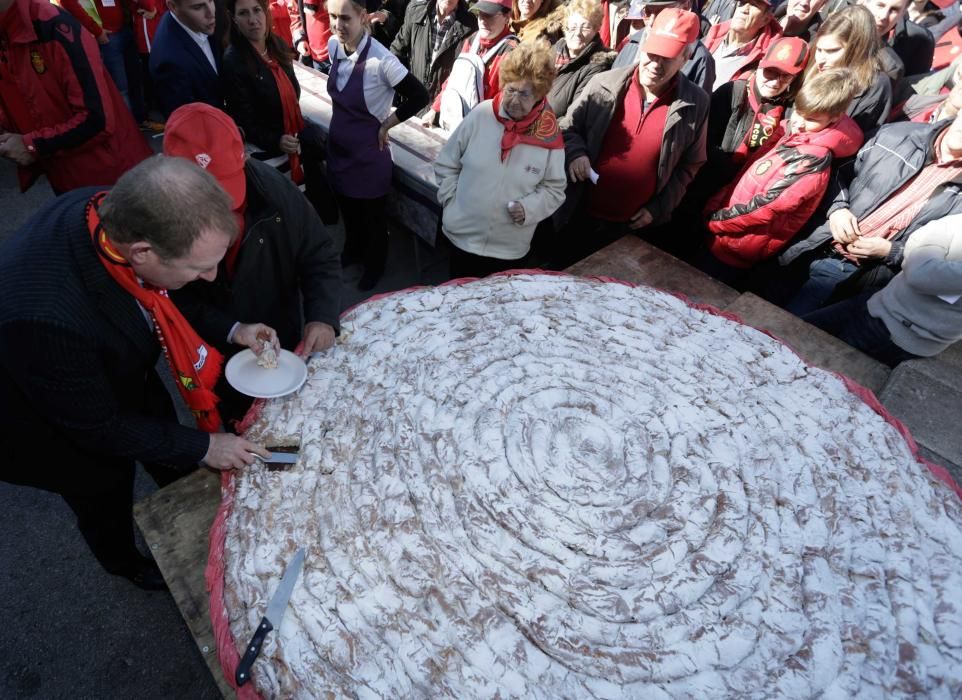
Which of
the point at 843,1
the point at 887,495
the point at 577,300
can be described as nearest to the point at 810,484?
the point at 887,495

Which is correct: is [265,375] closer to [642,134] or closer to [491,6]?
[642,134]

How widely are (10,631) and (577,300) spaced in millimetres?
2312

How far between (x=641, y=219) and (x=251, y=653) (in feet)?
8.03

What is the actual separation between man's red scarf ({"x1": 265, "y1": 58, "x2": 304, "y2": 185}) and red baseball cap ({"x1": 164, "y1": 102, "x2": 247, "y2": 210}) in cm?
145

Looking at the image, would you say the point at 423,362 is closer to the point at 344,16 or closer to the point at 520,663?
the point at 520,663

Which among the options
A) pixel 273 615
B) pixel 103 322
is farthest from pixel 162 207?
pixel 273 615

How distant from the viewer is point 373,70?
271cm

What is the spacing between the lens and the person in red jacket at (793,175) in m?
2.27

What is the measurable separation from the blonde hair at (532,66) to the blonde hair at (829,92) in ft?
3.57

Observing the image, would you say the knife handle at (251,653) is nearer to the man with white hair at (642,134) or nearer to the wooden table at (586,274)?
the wooden table at (586,274)

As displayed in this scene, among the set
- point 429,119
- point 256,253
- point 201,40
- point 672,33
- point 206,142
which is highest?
point 672,33

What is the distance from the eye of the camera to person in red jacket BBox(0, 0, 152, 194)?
2086 mm

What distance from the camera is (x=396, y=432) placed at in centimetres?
152

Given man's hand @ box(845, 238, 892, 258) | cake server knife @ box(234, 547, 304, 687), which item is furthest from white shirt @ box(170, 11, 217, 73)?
man's hand @ box(845, 238, 892, 258)
